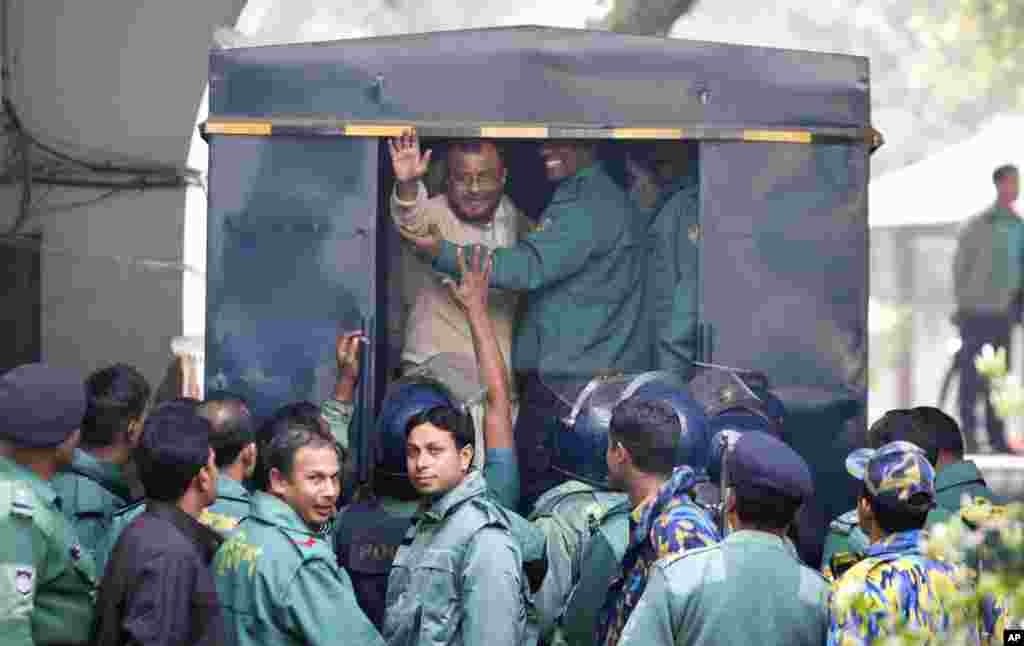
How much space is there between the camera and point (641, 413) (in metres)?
4.82

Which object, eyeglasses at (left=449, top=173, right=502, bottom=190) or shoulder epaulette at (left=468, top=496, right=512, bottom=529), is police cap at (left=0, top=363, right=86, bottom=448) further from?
eyeglasses at (left=449, top=173, right=502, bottom=190)

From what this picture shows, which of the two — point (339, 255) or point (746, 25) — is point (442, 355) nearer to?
point (339, 255)

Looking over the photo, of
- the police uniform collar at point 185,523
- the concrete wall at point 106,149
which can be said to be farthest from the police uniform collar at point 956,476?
the concrete wall at point 106,149

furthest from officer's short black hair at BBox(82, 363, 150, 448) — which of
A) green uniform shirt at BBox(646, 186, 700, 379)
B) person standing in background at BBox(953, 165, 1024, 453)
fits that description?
person standing in background at BBox(953, 165, 1024, 453)

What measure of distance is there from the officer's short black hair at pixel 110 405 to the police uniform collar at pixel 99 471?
69 mm

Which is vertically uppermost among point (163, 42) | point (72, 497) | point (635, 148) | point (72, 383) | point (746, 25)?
point (746, 25)

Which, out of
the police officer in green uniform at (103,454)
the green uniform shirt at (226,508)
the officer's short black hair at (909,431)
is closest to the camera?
the green uniform shirt at (226,508)

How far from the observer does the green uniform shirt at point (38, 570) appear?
14.5 ft

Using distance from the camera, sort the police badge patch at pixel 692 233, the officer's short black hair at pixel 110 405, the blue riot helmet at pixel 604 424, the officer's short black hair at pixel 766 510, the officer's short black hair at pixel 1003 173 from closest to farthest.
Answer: the officer's short black hair at pixel 766 510 → the blue riot helmet at pixel 604 424 → the officer's short black hair at pixel 110 405 → the police badge patch at pixel 692 233 → the officer's short black hair at pixel 1003 173

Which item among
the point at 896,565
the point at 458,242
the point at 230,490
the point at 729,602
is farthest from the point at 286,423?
the point at 896,565

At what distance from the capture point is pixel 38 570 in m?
4.51

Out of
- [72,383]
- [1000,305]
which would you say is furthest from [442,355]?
[1000,305]

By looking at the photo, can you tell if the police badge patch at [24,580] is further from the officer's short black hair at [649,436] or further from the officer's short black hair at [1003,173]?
the officer's short black hair at [1003,173]

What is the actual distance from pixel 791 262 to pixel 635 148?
93cm
